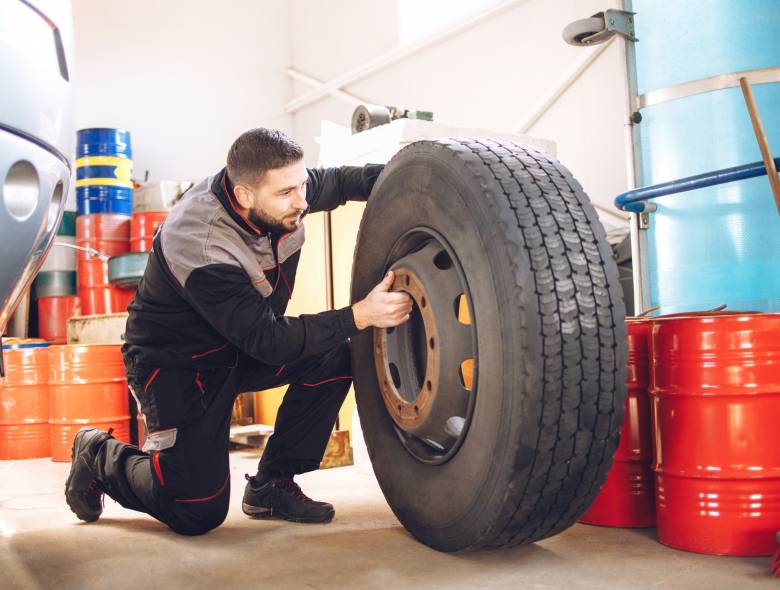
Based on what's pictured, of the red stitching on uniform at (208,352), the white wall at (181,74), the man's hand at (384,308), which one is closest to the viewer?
the man's hand at (384,308)

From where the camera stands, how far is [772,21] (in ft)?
8.41

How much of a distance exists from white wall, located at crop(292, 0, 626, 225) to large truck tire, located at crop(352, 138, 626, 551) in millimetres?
3477

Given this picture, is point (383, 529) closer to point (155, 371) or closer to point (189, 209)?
point (155, 371)

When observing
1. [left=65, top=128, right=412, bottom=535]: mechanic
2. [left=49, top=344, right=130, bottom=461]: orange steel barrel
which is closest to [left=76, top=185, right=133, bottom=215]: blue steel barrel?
[left=49, top=344, right=130, bottom=461]: orange steel barrel

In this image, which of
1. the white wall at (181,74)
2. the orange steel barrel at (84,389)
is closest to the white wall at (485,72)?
the white wall at (181,74)

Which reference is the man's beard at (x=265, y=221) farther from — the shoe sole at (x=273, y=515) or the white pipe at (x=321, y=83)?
the white pipe at (x=321, y=83)

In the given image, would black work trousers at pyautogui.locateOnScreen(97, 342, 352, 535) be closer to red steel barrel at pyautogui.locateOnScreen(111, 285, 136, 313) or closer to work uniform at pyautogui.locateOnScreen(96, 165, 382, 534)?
work uniform at pyautogui.locateOnScreen(96, 165, 382, 534)

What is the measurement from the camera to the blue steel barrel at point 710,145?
2.51m

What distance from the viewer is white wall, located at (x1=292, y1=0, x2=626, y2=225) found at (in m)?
6.00

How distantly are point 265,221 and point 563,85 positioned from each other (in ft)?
15.4

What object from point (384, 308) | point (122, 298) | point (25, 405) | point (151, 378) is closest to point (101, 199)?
point (122, 298)

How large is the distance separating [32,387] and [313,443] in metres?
2.74

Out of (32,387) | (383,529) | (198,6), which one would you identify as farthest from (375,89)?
(383,529)

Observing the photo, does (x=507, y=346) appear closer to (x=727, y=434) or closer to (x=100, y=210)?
(x=727, y=434)
